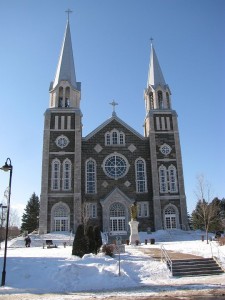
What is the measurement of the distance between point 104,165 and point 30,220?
25.2m

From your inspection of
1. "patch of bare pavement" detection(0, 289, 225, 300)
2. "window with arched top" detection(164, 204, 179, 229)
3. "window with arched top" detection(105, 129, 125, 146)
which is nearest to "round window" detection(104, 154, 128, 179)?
"window with arched top" detection(105, 129, 125, 146)

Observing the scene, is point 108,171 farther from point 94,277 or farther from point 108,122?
point 94,277

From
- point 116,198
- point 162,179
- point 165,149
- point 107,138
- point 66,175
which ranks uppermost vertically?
point 107,138

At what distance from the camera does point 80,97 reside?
48812 mm

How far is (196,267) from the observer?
54.9 ft

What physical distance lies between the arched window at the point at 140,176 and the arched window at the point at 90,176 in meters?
5.85

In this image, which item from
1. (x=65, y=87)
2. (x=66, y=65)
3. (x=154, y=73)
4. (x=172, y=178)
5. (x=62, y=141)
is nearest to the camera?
(x=172, y=178)

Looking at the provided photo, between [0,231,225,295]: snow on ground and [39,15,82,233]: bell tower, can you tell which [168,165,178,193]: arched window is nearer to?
[39,15,82,233]: bell tower

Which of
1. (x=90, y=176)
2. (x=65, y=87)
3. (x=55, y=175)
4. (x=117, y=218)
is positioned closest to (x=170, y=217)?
(x=117, y=218)

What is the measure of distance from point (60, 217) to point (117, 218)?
7284 mm

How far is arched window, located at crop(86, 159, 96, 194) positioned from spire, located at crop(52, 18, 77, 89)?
12.4 metres

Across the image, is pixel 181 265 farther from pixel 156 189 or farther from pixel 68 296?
pixel 156 189

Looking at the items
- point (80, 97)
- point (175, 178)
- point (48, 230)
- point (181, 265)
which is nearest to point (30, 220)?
point (48, 230)

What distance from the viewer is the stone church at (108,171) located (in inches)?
1609
